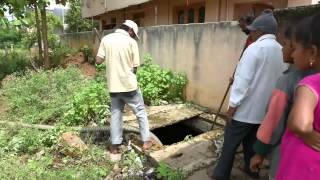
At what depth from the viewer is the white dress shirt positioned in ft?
9.75

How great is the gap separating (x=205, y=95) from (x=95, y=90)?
2.07m

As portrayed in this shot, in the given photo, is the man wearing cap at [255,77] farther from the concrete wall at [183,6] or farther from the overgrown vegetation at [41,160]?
the concrete wall at [183,6]

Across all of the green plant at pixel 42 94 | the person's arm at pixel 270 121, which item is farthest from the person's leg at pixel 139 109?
the person's arm at pixel 270 121

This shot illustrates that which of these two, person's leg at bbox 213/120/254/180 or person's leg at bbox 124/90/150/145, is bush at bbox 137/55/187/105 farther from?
person's leg at bbox 213/120/254/180

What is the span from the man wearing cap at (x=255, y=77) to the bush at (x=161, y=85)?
11.2ft

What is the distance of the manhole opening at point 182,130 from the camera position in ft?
18.6

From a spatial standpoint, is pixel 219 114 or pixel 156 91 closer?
pixel 219 114

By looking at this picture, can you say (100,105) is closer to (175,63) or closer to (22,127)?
(22,127)

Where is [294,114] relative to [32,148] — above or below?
above

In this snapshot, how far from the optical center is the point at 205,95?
20.0ft

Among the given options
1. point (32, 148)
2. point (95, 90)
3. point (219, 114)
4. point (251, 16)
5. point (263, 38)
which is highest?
point (251, 16)

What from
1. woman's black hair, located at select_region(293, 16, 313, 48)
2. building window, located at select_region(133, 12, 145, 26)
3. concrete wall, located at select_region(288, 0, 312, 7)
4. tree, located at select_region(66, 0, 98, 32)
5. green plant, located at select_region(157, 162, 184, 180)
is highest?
tree, located at select_region(66, 0, 98, 32)

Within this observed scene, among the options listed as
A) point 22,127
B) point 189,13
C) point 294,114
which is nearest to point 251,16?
point 294,114

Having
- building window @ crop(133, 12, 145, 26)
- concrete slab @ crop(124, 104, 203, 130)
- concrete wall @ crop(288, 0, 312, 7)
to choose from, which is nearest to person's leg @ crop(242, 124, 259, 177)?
concrete slab @ crop(124, 104, 203, 130)
